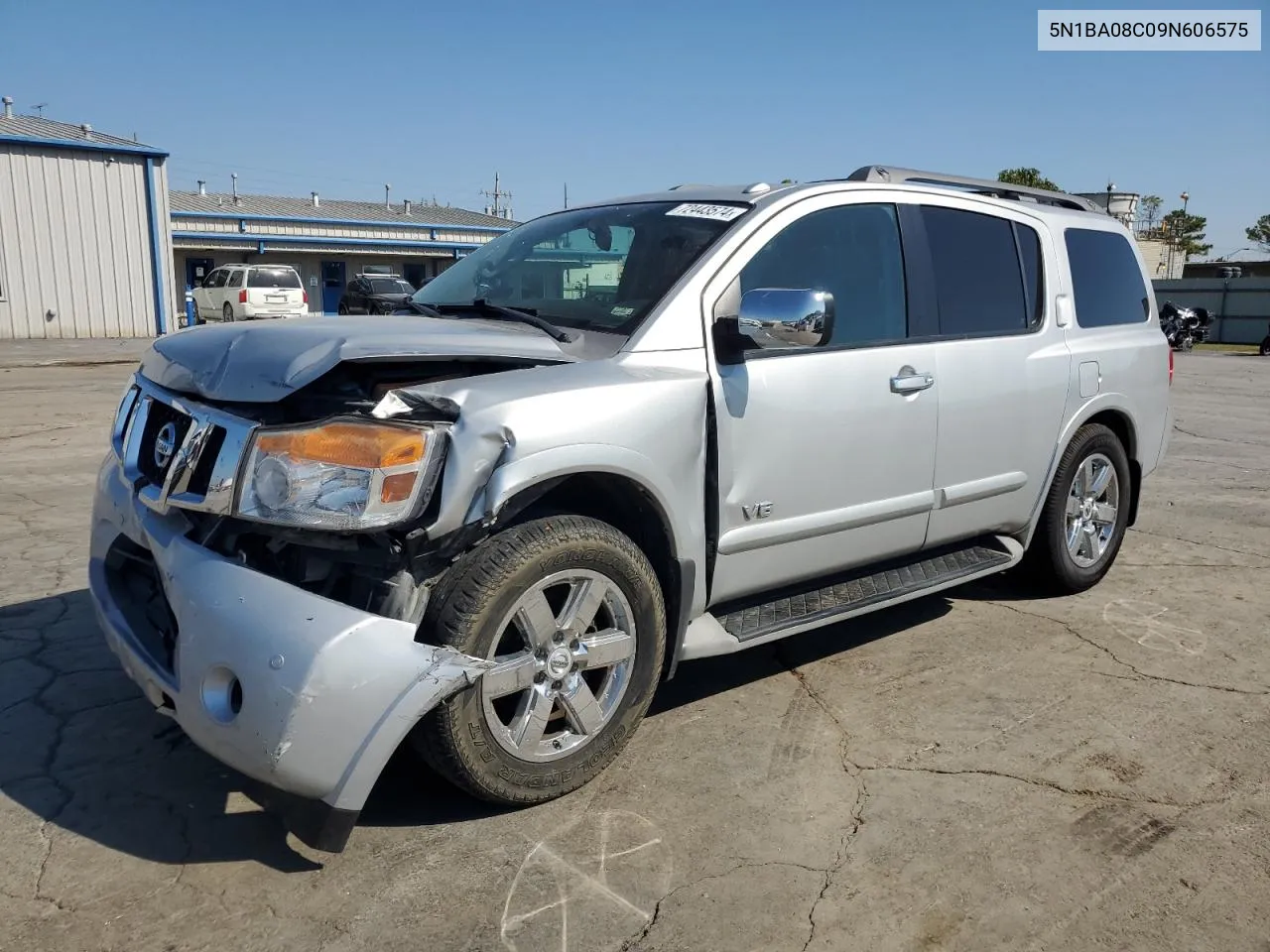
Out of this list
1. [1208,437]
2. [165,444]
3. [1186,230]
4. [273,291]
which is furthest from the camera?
[1186,230]

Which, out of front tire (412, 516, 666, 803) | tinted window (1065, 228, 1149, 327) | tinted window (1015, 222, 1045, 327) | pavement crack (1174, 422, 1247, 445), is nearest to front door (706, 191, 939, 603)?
front tire (412, 516, 666, 803)

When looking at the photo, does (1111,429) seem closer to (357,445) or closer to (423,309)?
(423,309)

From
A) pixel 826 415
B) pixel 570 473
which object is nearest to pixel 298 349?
pixel 570 473

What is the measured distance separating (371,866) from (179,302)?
4139cm

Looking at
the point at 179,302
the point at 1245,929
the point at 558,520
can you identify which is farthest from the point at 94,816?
the point at 179,302

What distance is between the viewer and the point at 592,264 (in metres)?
3.82

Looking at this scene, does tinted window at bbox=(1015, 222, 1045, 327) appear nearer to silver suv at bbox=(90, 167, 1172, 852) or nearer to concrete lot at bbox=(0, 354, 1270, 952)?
silver suv at bbox=(90, 167, 1172, 852)

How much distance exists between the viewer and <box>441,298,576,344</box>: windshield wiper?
131 inches

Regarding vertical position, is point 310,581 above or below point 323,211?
below

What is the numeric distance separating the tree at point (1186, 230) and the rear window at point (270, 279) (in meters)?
67.7

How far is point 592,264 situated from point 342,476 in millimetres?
1598

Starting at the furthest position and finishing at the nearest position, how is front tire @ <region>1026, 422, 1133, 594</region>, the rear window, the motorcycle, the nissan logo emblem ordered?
the rear window
the motorcycle
front tire @ <region>1026, 422, 1133, 594</region>
the nissan logo emblem

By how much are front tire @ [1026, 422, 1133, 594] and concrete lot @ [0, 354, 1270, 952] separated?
45 cm

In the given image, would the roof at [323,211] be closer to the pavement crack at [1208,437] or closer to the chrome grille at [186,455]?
the pavement crack at [1208,437]
